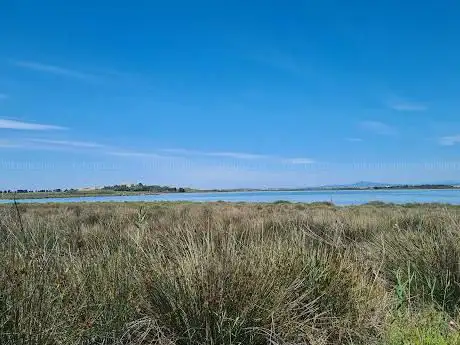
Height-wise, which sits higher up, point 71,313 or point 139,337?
point 71,313

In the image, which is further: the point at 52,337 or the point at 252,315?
the point at 252,315

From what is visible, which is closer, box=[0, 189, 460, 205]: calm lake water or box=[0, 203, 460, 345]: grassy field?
box=[0, 203, 460, 345]: grassy field

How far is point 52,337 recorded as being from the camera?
2.72 m

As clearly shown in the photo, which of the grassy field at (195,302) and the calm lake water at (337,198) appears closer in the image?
the grassy field at (195,302)

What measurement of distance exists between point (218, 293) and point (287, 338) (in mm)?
684

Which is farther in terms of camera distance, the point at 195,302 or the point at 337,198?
the point at 337,198

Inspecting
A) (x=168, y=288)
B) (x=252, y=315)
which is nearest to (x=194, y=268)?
(x=168, y=288)

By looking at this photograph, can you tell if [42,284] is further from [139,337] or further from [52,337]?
[139,337]

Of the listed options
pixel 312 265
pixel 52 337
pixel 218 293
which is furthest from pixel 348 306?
pixel 52 337

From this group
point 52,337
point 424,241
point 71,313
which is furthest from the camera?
point 424,241

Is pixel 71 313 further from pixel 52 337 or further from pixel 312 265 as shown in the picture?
pixel 312 265

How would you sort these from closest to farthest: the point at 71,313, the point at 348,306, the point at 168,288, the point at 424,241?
the point at 71,313, the point at 168,288, the point at 348,306, the point at 424,241

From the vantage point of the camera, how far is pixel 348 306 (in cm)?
400

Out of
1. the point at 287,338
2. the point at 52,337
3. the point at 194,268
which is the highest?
the point at 194,268
